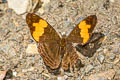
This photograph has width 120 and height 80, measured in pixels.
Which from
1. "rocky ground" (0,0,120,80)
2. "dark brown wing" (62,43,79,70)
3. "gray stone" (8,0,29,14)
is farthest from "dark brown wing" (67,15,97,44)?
"gray stone" (8,0,29,14)

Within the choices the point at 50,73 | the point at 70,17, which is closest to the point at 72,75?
the point at 50,73

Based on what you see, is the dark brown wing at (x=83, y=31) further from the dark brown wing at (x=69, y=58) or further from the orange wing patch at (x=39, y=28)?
the orange wing patch at (x=39, y=28)

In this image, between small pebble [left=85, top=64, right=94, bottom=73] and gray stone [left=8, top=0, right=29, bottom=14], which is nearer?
small pebble [left=85, top=64, right=94, bottom=73]

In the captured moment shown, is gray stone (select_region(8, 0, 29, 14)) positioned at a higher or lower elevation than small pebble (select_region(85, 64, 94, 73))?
higher

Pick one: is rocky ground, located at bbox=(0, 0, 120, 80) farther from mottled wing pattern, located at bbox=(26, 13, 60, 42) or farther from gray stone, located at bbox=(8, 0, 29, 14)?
mottled wing pattern, located at bbox=(26, 13, 60, 42)

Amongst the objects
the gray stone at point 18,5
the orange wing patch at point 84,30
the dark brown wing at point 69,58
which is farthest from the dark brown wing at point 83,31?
the gray stone at point 18,5
